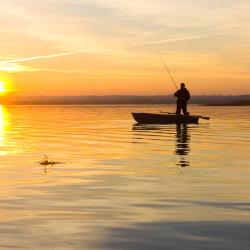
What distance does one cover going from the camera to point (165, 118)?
38.4 meters

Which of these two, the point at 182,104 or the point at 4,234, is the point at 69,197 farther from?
the point at 182,104

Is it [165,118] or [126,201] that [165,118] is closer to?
[165,118]

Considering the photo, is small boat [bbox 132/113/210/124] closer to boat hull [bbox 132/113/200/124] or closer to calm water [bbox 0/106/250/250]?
boat hull [bbox 132/113/200/124]

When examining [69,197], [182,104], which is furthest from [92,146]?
[182,104]

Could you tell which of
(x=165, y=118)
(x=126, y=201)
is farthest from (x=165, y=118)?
(x=126, y=201)

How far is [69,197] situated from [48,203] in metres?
0.71

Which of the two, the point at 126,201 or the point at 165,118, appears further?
the point at 165,118

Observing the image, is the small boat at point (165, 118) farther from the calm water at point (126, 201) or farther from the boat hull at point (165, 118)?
the calm water at point (126, 201)

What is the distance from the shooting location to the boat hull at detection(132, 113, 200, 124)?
38.2 metres

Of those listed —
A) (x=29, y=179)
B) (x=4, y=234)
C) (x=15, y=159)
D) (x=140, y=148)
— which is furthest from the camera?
(x=140, y=148)

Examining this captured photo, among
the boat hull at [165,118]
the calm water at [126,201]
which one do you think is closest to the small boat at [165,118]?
the boat hull at [165,118]

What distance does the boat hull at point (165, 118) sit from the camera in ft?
125

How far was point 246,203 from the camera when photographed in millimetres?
9719

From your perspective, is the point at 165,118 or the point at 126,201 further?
the point at 165,118
